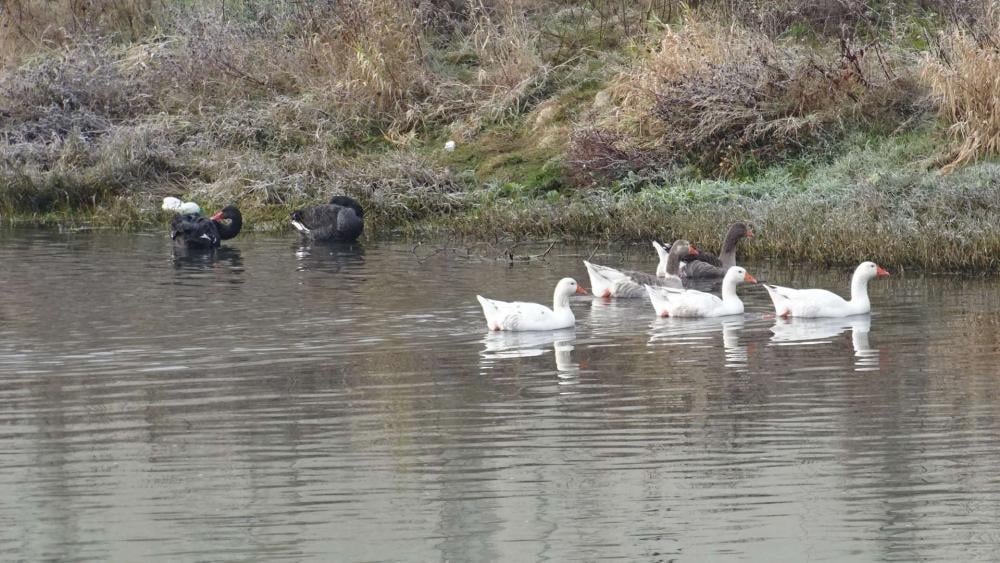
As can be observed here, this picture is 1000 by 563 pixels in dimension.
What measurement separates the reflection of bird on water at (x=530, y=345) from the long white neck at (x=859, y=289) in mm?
2481

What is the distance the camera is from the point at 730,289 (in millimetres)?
15719

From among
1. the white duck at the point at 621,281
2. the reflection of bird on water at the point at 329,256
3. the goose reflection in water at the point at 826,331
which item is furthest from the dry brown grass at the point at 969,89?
the reflection of bird on water at the point at 329,256

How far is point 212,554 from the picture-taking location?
308 inches

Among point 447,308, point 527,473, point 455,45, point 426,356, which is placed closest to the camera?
point 527,473

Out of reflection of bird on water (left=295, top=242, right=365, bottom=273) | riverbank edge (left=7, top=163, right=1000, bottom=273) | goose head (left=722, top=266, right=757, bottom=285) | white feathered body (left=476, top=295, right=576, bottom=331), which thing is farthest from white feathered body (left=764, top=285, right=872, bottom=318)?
reflection of bird on water (left=295, top=242, right=365, bottom=273)

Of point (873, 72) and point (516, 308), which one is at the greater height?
point (873, 72)

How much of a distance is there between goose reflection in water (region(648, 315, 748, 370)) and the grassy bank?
3.44 meters

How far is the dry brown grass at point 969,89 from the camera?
20.6 m

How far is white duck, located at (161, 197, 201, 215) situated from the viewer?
2320cm

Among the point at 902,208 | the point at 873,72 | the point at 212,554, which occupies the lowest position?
the point at 212,554

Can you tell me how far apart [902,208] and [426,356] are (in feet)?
25.4

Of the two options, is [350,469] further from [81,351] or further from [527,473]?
[81,351]

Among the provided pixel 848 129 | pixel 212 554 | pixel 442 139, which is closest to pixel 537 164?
pixel 442 139

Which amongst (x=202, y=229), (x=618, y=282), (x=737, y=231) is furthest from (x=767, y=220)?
(x=202, y=229)
